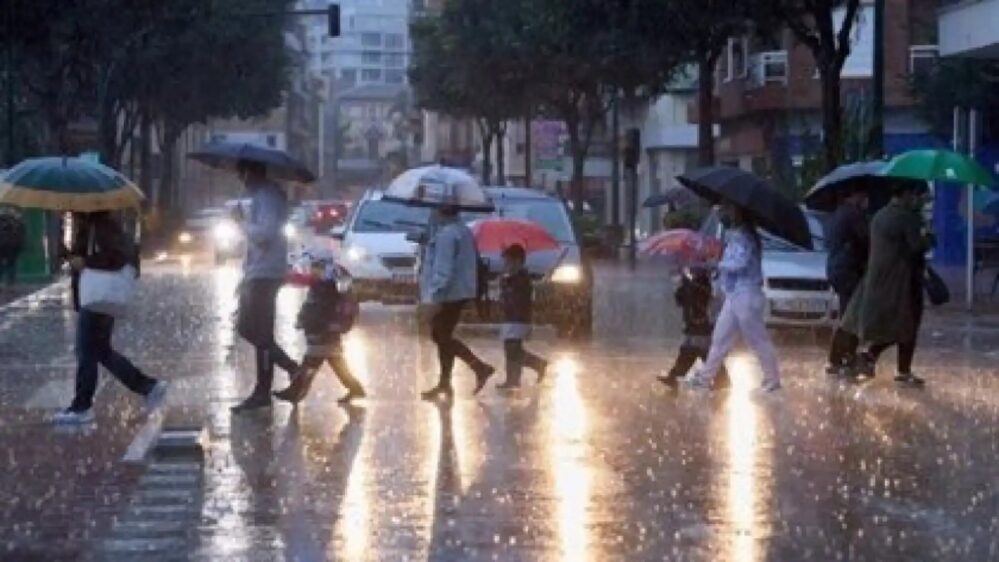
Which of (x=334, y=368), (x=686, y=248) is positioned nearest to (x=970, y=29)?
(x=686, y=248)

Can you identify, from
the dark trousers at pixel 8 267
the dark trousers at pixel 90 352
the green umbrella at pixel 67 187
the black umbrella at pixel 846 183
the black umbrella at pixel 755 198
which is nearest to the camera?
the dark trousers at pixel 90 352

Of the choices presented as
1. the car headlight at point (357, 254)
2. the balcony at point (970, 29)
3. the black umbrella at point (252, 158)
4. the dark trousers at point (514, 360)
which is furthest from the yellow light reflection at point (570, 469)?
the balcony at point (970, 29)

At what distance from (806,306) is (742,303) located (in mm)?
7479

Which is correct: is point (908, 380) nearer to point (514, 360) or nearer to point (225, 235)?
point (514, 360)

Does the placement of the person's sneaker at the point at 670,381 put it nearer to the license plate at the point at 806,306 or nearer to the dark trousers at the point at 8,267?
the license plate at the point at 806,306

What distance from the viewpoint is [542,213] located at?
27.1m

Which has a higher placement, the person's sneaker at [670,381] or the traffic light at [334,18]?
the traffic light at [334,18]

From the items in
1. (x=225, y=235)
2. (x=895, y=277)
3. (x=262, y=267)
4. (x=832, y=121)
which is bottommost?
(x=225, y=235)

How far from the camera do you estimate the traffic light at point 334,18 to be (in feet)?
156

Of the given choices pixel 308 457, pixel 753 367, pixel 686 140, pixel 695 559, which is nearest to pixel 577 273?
pixel 753 367

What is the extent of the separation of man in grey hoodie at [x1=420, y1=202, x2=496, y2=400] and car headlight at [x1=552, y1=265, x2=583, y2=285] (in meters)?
8.15

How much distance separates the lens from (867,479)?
40.9 ft

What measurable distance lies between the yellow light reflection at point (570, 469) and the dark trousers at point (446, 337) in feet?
2.65

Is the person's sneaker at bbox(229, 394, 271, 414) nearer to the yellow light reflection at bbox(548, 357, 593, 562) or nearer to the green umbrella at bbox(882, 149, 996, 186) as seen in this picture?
the yellow light reflection at bbox(548, 357, 593, 562)
